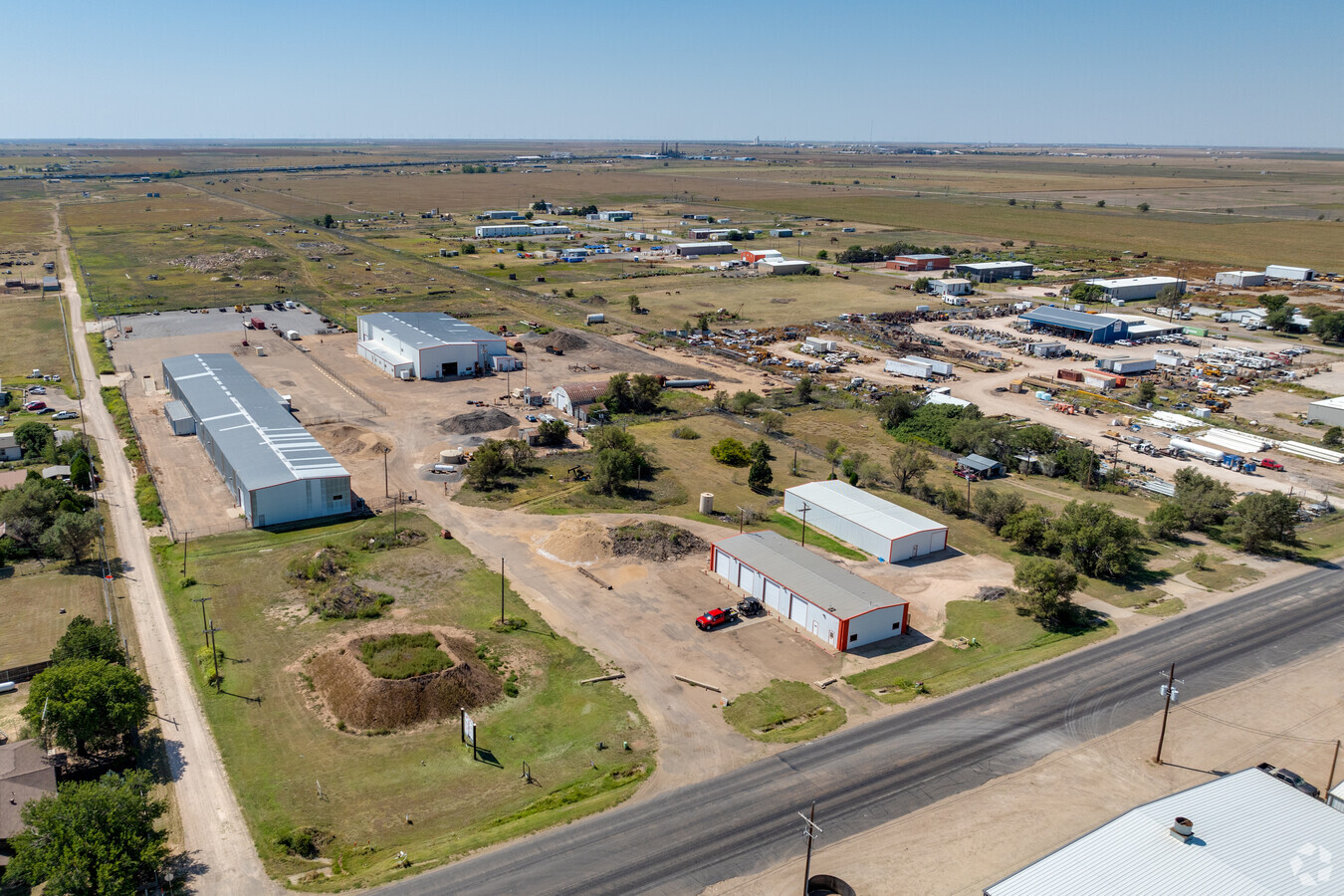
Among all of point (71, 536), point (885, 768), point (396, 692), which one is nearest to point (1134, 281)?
point (885, 768)

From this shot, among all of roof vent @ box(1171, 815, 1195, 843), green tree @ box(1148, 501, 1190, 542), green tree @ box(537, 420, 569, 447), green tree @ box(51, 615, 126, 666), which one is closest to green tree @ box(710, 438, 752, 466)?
green tree @ box(537, 420, 569, 447)

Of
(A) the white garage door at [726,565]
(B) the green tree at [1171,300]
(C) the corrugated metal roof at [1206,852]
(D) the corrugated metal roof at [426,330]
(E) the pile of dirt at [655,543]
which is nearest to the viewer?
(C) the corrugated metal roof at [1206,852]

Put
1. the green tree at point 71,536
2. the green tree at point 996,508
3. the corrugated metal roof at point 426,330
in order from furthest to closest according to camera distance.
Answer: the corrugated metal roof at point 426,330
the green tree at point 996,508
the green tree at point 71,536

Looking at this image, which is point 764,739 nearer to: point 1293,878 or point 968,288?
point 1293,878

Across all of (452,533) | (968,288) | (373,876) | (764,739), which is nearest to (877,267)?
(968,288)

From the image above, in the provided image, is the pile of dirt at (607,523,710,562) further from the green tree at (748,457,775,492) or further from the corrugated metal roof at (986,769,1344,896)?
the corrugated metal roof at (986,769,1344,896)

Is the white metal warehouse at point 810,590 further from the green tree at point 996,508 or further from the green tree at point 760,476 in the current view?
the green tree at point 996,508

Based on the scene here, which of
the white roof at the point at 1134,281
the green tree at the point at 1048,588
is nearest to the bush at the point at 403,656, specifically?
the green tree at the point at 1048,588
